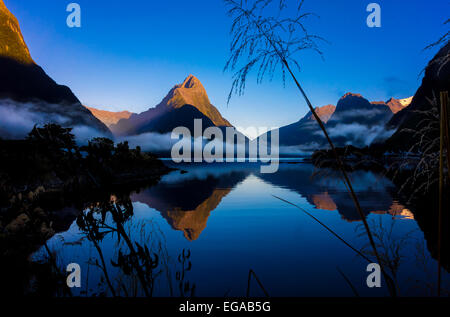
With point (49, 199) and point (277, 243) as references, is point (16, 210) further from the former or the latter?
point (49, 199)

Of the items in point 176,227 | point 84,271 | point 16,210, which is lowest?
point 176,227

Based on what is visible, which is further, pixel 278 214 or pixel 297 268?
pixel 278 214

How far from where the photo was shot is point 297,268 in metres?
11.9

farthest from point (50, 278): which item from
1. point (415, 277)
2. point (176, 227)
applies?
point (415, 277)
